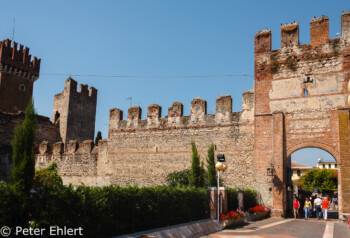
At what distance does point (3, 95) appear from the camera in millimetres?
37219

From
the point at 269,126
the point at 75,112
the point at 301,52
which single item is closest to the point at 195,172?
the point at 269,126

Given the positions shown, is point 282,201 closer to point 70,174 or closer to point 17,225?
point 17,225

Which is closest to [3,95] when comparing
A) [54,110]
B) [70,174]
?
[54,110]

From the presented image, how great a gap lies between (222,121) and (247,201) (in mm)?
5798

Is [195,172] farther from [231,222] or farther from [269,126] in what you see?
[269,126]

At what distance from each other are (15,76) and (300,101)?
33.5m

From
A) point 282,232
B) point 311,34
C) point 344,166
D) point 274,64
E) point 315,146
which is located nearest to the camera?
point 282,232

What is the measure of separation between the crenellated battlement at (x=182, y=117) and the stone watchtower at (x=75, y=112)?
661 inches

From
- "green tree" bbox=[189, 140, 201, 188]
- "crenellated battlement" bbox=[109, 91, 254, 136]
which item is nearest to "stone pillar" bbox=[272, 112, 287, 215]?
"crenellated battlement" bbox=[109, 91, 254, 136]

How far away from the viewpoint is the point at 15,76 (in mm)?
38531

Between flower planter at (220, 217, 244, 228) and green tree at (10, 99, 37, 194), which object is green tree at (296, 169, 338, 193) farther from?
green tree at (10, 99, 37, 194)

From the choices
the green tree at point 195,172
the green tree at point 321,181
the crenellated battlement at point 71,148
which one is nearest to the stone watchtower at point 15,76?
the crenellated battlement at point 71,148

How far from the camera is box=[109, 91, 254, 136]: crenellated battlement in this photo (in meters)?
20.7

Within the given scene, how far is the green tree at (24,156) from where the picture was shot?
7547 mm
